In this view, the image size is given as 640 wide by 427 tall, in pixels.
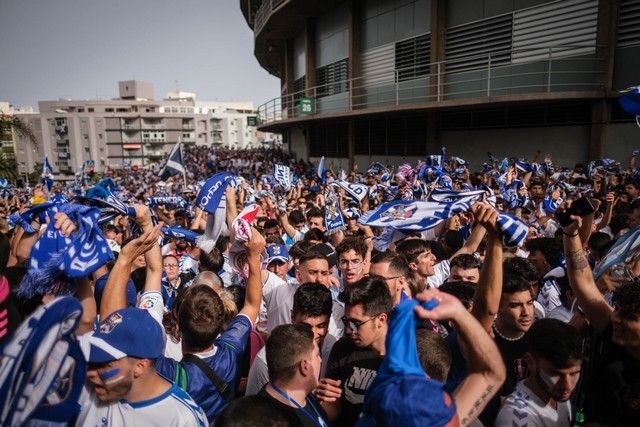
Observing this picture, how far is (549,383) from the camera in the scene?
2.29 metres

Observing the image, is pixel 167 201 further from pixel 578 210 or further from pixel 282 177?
pixel 578 210

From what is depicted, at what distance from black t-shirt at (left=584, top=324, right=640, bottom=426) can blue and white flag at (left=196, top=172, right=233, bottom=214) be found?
13.4 feet

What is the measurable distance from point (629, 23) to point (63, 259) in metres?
16.3

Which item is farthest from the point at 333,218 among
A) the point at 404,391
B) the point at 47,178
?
the point at 47,178

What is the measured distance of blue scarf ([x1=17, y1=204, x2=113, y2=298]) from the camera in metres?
2.80

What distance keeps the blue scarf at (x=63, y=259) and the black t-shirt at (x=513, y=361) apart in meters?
2.72

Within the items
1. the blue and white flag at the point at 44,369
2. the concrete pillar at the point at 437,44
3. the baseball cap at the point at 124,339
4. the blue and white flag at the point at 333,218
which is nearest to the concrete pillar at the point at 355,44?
the concrete pillar at the point at 437,44

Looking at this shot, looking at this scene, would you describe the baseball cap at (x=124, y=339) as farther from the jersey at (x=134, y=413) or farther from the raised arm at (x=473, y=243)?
the raised arm at (x=473, y=243)

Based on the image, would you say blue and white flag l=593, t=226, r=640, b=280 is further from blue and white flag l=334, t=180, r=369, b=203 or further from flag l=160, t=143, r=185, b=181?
flag l=160, t=143, r=185, b=181

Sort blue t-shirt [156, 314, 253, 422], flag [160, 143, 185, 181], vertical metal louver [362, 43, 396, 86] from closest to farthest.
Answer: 1. blue t-shirt [156, 314, 253, 422]
2. flag [160, 143, 185, 181]
3. vertical metal louver [362, 43, 396, 86]

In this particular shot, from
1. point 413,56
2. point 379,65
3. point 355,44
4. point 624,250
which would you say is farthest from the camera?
point 355,44

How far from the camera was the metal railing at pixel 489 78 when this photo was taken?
14.4m

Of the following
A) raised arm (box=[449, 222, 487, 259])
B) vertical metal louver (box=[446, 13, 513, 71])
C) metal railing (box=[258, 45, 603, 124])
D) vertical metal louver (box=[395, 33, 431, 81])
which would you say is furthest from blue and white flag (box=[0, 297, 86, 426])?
vertical metal louver (box=[395, 33, 431, 81])

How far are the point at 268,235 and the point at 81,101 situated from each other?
356 feet
